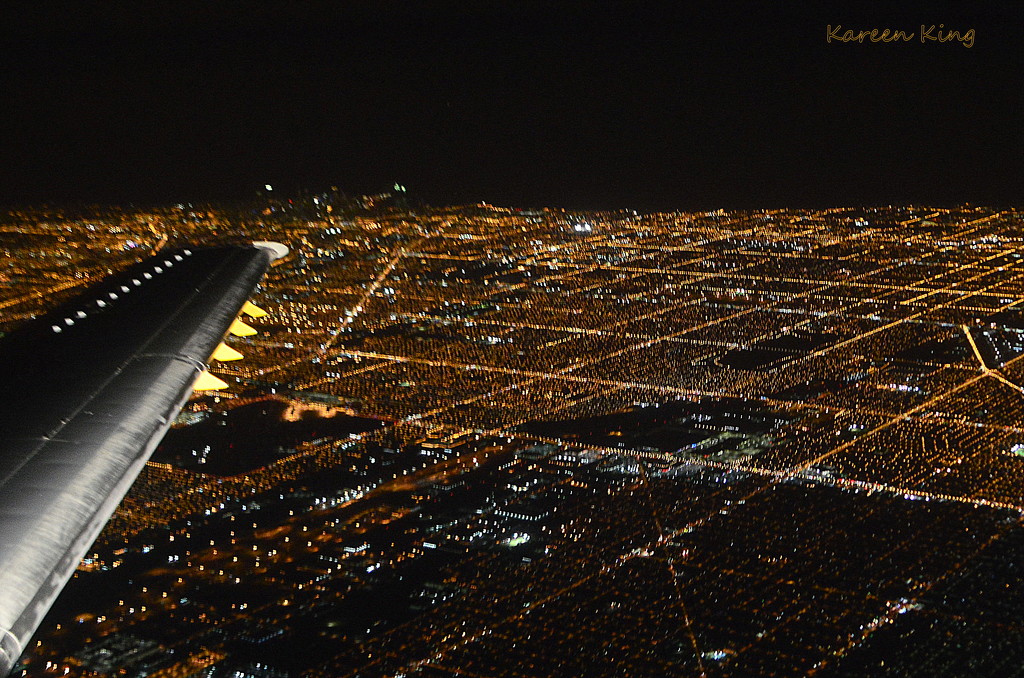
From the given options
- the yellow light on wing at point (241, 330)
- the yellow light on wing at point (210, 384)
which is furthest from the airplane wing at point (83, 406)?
the yellow light on wing at point (241, 330)

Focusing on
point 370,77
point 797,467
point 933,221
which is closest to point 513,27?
point 370,77

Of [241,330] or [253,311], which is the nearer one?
[241,330]

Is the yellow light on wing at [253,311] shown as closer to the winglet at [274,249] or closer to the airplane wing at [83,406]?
the winglet at [274,249]

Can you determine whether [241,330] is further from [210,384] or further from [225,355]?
[210,384]

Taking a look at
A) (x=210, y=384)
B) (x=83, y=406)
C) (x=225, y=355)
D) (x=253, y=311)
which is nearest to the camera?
(x=83, y=406)

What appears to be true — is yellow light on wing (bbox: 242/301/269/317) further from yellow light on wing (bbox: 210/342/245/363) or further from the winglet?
yellow light on wing (bbox: 210/342/245/363)

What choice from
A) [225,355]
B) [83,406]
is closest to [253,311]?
[225,355]

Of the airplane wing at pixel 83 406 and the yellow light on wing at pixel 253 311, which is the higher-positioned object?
the yellow light on wing at pixel 253 311

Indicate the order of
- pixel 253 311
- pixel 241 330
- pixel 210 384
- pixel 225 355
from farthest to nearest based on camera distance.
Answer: pixel 253 311 < pixel 241 330 < pixel 225 355 < pixel 210 384

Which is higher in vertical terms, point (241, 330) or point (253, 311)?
point (253, 311)
